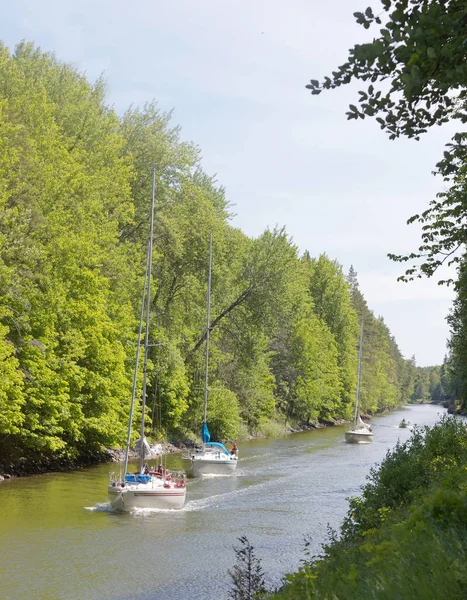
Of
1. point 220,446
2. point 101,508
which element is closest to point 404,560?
point 101,508

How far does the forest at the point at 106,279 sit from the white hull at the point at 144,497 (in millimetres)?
4708

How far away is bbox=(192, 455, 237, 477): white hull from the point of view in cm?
3650

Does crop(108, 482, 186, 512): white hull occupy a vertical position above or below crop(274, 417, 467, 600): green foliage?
below

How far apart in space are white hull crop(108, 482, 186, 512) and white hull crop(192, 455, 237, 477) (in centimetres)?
984

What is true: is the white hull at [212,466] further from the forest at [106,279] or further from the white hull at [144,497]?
the white hull at [144,497]

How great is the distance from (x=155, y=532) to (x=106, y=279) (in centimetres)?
1409

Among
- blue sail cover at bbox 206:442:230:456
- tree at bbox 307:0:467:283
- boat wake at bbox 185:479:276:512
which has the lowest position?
A: boat wake at bbox 185:479:276:512

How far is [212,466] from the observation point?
36562 millimetres

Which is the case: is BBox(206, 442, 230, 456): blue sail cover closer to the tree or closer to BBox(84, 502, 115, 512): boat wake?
BBox(84, 502, 115, 512): boat wake

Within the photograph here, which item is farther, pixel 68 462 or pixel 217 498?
A: pixel 68 462

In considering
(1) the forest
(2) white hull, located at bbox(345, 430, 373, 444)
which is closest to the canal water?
(1) the forest

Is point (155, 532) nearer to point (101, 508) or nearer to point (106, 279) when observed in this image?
point (101, 508)

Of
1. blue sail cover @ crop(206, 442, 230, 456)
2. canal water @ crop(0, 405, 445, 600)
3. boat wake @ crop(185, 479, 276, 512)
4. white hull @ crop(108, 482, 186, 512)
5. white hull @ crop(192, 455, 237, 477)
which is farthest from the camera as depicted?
blue sail cover @ crop(206, 442, 230, 456)

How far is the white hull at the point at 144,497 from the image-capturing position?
25.0 m
